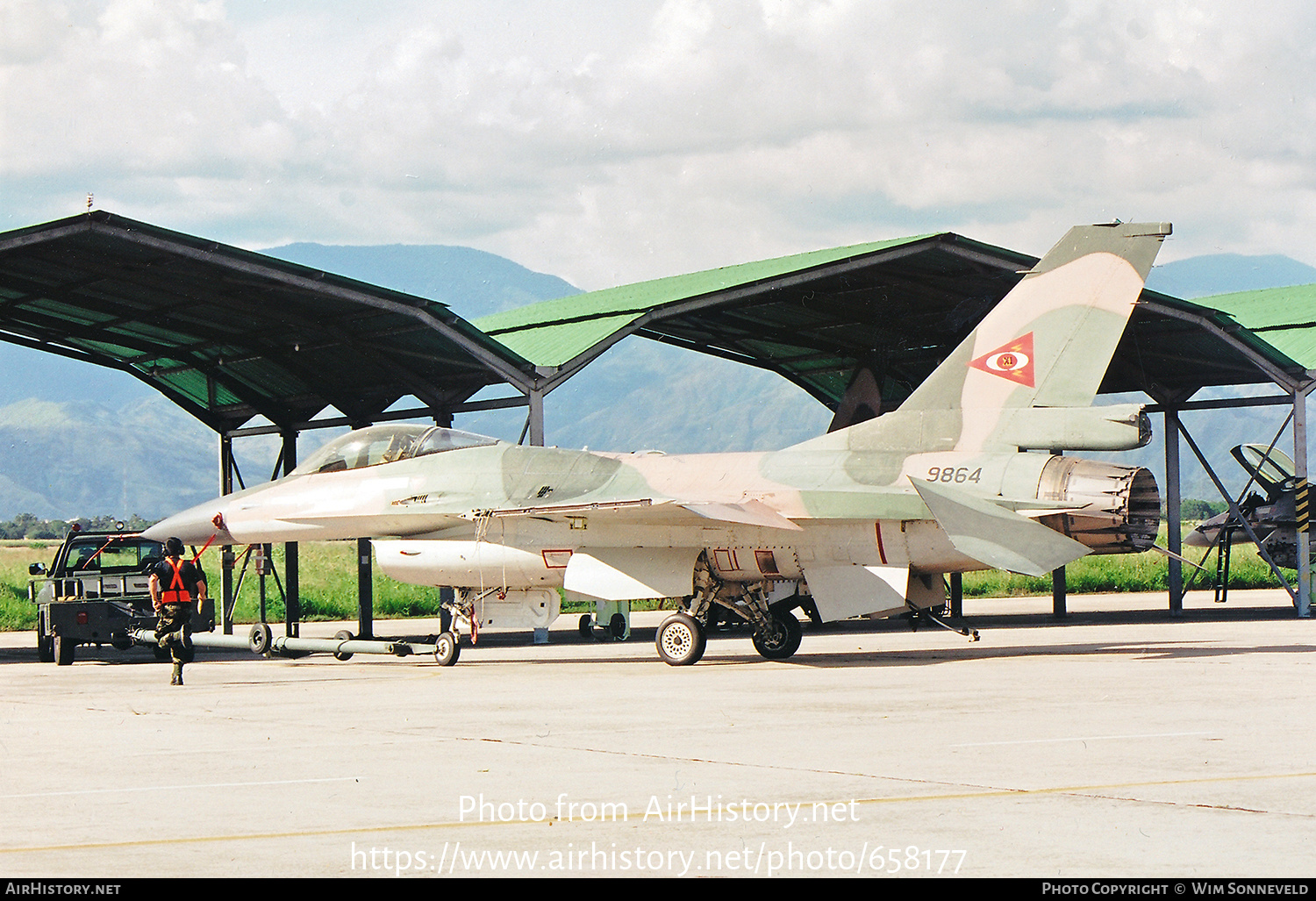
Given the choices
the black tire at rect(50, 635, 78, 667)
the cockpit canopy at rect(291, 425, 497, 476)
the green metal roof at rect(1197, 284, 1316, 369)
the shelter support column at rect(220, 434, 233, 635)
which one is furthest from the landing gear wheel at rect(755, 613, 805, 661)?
the green metal roof at rect(1197, 284, 1316, 369)

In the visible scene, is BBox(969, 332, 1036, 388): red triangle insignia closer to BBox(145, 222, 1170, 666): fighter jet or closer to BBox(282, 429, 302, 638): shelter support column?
BBox(145, 222, 1170, 666): fighter jet

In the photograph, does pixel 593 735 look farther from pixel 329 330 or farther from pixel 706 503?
pixel 329 330

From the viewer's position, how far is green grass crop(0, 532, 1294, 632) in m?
38.4

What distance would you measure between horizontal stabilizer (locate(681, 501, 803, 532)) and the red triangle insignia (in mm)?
3102

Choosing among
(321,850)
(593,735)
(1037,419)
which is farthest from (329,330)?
(321,850)

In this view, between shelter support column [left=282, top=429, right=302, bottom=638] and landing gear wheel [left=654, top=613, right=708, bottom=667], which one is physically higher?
shelter support column [left=282, top=429, right=302, bottom=638]

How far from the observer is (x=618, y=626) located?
25172mm

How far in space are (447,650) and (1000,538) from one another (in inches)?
299

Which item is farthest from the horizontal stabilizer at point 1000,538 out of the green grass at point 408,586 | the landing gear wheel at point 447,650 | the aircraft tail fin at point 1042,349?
the green grass at point 408,586

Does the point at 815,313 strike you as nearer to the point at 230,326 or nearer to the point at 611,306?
the point at 611,306

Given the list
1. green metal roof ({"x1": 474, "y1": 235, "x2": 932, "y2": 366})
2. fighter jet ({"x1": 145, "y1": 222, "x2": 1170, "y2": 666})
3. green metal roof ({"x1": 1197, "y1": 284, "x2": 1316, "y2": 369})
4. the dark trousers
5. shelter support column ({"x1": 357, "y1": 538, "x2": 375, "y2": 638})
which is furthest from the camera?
green metal roof ({"x1": 1197, "y1": 284, "x2": 1316, "y2": 369})

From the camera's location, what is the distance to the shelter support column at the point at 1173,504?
93.1 ft

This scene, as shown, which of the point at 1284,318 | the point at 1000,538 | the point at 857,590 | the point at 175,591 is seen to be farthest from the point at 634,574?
the point at 1284,318
